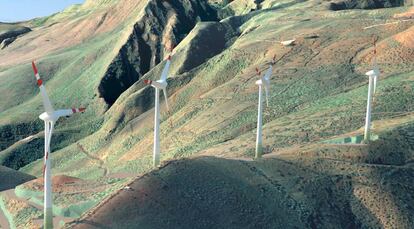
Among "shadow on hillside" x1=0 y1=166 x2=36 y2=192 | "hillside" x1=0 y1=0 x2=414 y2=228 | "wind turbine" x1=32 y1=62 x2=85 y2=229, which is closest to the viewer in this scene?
"wind turbine" x1=32 y1=62 x2=85 y2=229

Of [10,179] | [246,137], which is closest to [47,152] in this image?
[246,137]

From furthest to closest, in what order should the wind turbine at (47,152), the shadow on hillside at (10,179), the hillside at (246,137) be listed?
the shadow on hillside at (10,179) < the hillside at (246,137) < the wind turbine at (47,152)

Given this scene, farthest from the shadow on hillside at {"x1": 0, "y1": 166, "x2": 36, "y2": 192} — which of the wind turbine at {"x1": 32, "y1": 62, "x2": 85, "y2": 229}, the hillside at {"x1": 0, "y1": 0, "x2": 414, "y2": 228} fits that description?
the wind turbine at {"x1": 32, "y1": 62, "x2": 85, "y2": 229}

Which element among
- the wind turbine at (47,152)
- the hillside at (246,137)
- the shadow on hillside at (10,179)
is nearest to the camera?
Answer: the wind turbine at (47,152)

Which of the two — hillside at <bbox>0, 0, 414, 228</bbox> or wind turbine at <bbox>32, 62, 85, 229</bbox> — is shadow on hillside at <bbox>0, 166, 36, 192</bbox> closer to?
hillside at <bbox>0, 0, 414, 228</bbox>

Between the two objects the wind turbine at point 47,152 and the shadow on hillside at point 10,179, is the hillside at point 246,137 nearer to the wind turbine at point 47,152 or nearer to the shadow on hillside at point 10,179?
the wind turbine at point 47,152

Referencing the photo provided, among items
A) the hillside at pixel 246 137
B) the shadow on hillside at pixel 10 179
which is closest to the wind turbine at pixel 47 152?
the hillside at pixel 246 137

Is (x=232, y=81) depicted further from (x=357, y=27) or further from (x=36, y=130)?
(x=36, y=130)

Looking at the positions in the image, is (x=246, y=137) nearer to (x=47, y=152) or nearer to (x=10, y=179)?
(x=10, y=179)
